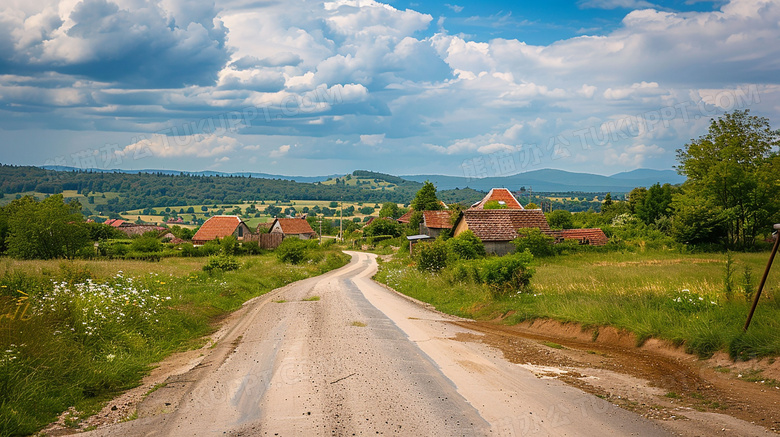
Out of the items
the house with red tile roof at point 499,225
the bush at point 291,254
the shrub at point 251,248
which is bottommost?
the shrub at point 251,248

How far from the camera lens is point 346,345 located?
1198 cm

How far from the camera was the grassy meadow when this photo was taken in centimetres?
1060

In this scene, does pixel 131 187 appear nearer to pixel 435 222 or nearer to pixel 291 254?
pixel 435 222

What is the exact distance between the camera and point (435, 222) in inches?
2510

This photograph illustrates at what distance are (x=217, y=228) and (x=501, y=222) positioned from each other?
176 feet

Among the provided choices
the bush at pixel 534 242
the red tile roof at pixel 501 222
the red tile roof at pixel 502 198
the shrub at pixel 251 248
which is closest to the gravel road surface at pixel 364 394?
the bush at pixel 534 242

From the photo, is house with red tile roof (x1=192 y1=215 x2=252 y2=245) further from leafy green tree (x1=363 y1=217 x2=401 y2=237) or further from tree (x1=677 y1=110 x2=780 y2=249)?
tree (x1=677 y1=110 x2=780 y2=249)

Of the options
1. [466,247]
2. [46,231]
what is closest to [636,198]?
[466,247]

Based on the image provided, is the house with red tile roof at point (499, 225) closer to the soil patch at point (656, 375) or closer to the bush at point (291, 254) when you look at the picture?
the bush at point (291, 254)

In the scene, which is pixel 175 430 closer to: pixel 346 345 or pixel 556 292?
pixel 346 345

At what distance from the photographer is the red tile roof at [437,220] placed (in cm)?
6306

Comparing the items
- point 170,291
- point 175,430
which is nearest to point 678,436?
point 175,430

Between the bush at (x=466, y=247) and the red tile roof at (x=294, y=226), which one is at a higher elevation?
the bush at (x=466, y=247)

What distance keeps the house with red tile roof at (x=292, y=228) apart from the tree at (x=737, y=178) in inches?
2631
